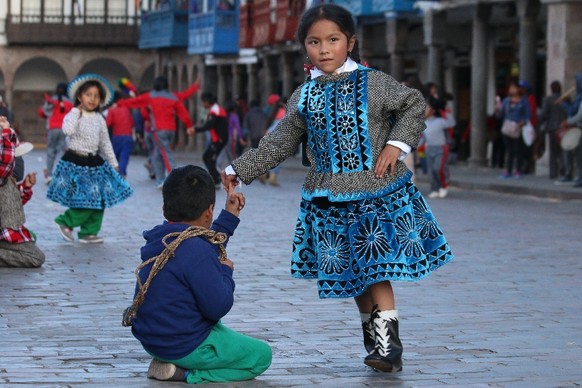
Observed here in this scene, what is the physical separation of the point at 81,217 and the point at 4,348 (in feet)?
21.9

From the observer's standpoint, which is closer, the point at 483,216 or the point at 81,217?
the point at 81,217

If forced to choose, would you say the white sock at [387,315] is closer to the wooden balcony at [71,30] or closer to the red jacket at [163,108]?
the red jacket at [163,108]

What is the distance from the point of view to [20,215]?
11336 millimetres

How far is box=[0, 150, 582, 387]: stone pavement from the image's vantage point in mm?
6723

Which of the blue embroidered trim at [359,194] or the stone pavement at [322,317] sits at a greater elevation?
the blue embroidered trim at [359,194]

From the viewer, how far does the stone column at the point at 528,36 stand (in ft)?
96.3

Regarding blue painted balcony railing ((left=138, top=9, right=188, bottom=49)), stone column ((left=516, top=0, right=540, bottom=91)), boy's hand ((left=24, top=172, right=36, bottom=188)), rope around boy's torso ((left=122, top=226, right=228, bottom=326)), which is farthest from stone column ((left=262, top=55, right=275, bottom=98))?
rope around boy's torso ((left=122, top=226, right=228, bottom=326))

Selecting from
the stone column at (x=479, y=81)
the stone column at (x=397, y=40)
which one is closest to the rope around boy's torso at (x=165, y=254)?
the stone column at (x=479, y=81)

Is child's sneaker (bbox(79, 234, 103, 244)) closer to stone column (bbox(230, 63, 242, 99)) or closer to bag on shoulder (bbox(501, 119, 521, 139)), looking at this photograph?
bag on shoulder (bbox(501, 119, 521, 139))

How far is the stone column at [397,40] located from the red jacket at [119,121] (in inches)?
476

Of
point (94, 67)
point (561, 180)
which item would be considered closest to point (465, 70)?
point (561, 180)

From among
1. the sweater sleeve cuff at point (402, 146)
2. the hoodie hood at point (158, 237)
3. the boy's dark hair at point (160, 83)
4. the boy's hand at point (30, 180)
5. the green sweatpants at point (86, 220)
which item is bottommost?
the green sweatpants at point (86, 220)

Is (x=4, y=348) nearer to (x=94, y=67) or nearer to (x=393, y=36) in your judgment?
(x=393, y=36)

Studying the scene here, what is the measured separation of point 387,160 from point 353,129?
0.22 m
